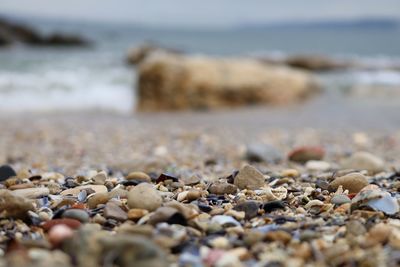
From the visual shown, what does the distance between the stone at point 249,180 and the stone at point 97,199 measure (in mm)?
766

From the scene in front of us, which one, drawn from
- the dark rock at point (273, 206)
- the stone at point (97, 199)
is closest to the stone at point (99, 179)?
the stone at point (97, 199)

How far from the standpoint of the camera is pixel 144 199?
2.23m

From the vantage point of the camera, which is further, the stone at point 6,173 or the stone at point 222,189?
the stone at point 6,173

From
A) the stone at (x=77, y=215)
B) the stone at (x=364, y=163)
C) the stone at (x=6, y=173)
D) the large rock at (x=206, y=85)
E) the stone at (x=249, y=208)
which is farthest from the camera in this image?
the large rock at (x=206, y=85)

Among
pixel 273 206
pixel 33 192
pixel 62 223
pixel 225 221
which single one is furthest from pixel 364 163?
pixel 62 223

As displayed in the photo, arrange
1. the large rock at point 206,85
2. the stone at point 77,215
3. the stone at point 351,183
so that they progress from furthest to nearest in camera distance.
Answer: the large rock at point 206,85
the stone at point 351,183
the stone at point 77,215

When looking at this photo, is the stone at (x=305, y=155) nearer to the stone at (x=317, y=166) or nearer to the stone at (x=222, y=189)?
the stone at (x=317, y=166)

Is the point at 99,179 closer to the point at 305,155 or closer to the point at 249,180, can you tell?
the point at 249,180

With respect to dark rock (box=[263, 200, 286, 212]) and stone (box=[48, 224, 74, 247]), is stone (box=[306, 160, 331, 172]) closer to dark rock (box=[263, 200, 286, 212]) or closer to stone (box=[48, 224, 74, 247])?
dark rock (box=[263, 200, 286, 212])

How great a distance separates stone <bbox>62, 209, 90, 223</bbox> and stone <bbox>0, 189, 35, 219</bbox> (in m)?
0.20

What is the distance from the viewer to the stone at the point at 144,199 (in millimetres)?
2209

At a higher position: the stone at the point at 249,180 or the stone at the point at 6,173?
the stone at the point at 249,180

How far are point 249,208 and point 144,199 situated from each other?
472mm

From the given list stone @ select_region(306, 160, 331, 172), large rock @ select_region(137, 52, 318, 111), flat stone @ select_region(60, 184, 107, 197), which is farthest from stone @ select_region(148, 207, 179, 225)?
large rock @ select_region(137, 52, 318, 111)
